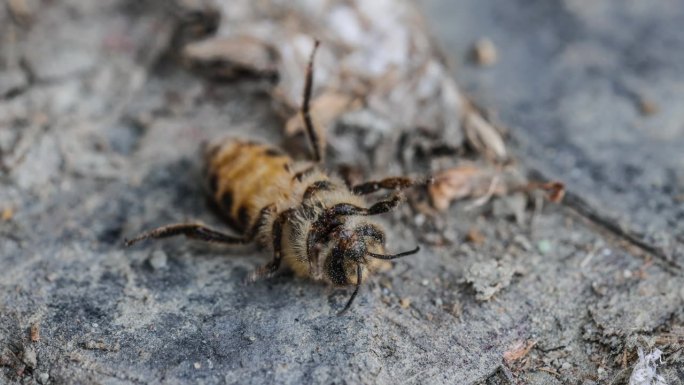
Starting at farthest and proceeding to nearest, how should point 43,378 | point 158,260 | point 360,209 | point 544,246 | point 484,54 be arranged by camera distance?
1. point 484,54
2. point 544,246
3. point 158,260
4. point 360,209
5. point 43,378

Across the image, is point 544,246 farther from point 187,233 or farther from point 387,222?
point 187,233

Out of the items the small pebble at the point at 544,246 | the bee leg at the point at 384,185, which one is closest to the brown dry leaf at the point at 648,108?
the small pebble at the point at 544,246

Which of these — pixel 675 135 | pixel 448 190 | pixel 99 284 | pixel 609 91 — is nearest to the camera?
pixel 99 284

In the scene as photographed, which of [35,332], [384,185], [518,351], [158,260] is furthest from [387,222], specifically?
[35,332]

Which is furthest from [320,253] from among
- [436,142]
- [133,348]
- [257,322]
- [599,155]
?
[599,155]

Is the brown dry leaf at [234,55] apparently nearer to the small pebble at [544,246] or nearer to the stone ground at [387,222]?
the stone ground at [387,222]

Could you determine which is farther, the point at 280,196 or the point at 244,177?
the point at 244,177

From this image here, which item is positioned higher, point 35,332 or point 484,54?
point 484,54

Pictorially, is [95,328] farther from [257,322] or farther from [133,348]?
[257,322]
